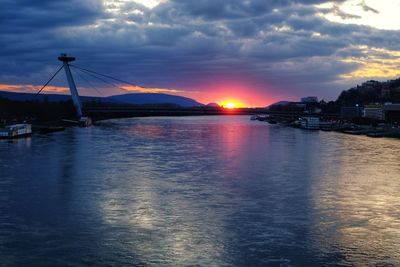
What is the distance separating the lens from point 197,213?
23.5ft

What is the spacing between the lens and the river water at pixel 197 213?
5.49m

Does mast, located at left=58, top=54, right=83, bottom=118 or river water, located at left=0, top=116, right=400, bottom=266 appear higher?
mast, located at left=58, top=54, right=83, bottom=118

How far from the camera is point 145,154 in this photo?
15.2m

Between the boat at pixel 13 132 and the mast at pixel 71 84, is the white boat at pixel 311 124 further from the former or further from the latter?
the boat at pixel 13 132

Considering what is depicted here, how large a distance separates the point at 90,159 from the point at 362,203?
25.0ft

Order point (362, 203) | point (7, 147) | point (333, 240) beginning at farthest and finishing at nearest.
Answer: point (7, 147)
point (362, 203)
point (333, 240)

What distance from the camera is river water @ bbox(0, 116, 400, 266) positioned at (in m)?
5.49

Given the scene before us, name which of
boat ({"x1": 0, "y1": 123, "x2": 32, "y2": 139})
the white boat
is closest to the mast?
boat ({"x1": 0, "y1": 123, "x2": 32, "y2": 139})

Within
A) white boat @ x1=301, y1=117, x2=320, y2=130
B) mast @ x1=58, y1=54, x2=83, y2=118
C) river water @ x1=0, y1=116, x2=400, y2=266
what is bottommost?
river water @ x1=0, y1=116, x2=400, y2=266

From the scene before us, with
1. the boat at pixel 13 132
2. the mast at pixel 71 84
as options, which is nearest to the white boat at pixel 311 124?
the mast at pixel 71 84

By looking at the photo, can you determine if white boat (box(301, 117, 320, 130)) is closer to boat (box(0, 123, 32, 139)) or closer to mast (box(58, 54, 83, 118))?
mast (box(58, 54, 83, 118))

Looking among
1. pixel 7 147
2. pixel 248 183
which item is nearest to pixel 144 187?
pixel 248 183

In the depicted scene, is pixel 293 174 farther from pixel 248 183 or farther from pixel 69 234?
pixel 69 234

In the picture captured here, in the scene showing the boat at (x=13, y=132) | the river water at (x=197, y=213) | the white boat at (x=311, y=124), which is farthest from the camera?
the white boat at (x=311, y=124)
